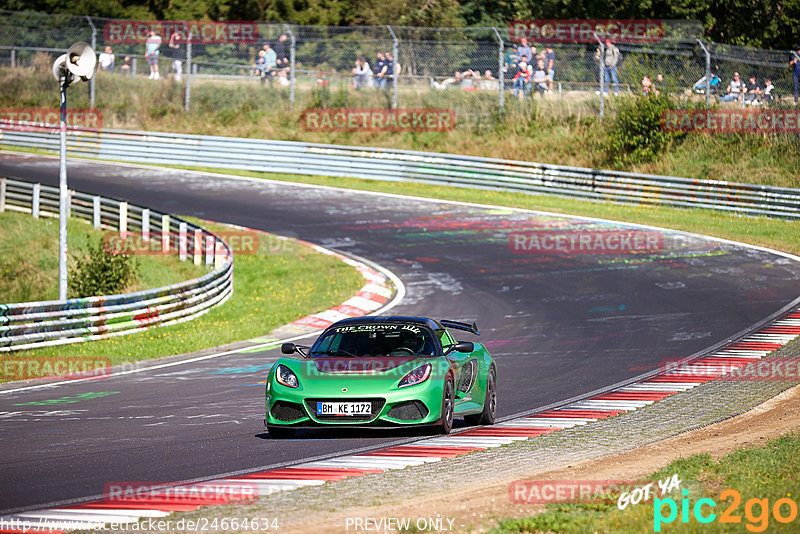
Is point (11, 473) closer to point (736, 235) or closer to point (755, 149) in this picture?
point (736, 235)

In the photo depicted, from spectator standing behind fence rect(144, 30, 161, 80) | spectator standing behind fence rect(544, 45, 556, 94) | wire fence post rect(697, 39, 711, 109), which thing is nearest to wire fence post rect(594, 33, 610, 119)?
spectator standing behind fence rect(544, 45, 556, 94)

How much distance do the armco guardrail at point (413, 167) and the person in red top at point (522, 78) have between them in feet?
11.9

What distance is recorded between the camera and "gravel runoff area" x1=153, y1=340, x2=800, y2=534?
23.6 feet

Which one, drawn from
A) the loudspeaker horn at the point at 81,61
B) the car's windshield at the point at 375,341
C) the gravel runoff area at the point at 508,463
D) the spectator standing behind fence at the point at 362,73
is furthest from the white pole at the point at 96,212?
the gravel runoff area at the point at 508,463

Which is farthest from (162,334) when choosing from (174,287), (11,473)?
(11,473)

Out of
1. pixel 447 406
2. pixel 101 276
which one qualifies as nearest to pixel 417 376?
pixel 447 406

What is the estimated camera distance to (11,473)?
8.74 m

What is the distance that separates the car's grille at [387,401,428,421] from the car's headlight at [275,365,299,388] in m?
0.99

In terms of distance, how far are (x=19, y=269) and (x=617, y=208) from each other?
1654 cm

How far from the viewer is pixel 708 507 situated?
6957mm

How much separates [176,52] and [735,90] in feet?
67.5

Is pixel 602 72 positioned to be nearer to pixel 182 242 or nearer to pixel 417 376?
pixel 182 242

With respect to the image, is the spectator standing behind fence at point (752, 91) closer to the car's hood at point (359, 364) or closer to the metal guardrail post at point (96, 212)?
the metal guardrail post at point (96, 212)

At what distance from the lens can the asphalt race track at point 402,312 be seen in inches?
383
